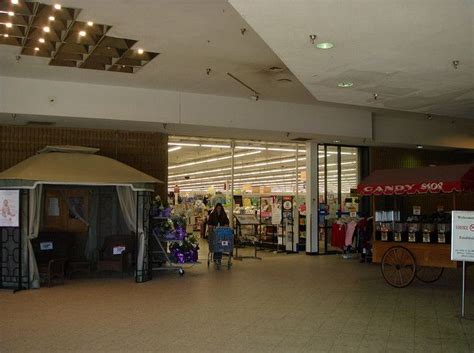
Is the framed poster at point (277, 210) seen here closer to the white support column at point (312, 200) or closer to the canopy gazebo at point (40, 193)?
the white support column at point (312, 200)

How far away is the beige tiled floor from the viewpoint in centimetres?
579

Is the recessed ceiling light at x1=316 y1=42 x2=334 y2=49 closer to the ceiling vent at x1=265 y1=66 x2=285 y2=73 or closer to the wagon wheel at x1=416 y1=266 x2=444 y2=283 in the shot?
the ceiling vent at x1=265 y1=66 x2=285 y2=73

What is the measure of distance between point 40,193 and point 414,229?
23.0 feet

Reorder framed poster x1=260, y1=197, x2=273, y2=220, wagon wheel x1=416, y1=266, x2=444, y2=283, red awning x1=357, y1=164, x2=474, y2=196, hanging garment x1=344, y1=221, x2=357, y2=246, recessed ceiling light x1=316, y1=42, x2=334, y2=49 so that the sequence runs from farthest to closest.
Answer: framed poster x1=260, y1=197, x2=273, y2=220
hanging garment x1=344, y1=221, x2=357, y2=246
wagon wheel x1=416, y1=266, x2=444, y2=283
red awning x1=357, y1=164, x2=474, y2=196
recessed ceiling light x1=316, y1=42, x2=334, y2=49

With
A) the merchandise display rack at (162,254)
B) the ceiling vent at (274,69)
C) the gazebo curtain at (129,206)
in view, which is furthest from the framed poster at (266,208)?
the ceiling vent at (274,69)

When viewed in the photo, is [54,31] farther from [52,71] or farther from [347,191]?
[347,191]

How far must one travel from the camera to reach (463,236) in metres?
7.26

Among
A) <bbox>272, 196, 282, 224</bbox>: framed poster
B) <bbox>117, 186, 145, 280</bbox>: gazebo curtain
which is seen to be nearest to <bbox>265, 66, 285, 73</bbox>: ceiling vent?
<bbox>117, 186, 145, 280</bbox>: gazebo curtain

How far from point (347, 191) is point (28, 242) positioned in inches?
378

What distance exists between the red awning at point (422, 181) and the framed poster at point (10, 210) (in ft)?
21.6

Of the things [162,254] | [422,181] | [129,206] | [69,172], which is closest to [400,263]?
[422,181]

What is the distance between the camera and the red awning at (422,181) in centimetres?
915

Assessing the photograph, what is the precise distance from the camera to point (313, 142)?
15000 millimetres

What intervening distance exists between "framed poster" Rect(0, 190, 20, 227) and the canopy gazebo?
0.02 metres
